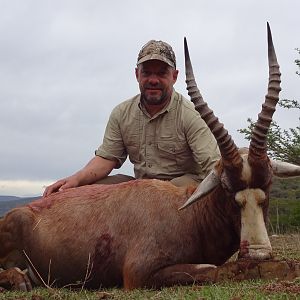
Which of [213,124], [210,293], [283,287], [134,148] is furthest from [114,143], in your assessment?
[283,287]

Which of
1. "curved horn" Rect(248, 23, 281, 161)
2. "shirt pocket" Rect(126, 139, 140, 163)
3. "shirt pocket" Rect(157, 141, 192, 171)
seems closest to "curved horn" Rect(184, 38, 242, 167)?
"curved horn" Rect(248, 23, 281, 161)

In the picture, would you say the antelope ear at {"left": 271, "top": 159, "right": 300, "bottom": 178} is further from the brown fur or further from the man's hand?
the man's hand

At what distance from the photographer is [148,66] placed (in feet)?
23.9

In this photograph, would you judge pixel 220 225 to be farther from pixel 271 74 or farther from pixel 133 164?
pixel 133 164

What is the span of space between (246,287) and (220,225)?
1.13 m

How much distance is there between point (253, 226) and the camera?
499 cm

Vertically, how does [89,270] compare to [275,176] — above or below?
below

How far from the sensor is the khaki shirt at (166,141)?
705 centimetres

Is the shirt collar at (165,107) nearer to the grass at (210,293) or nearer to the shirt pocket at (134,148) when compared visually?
the shirt pocket at (134,148)

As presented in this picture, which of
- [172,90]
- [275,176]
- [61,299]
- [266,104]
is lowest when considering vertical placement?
[61,299]

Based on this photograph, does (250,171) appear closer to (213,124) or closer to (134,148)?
(213,124)

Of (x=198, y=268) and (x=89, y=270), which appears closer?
(x=198, y=268)

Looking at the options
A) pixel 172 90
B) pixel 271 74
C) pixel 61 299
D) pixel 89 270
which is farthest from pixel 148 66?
pixel 61 299

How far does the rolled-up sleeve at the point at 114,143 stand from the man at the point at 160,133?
0.39ft
